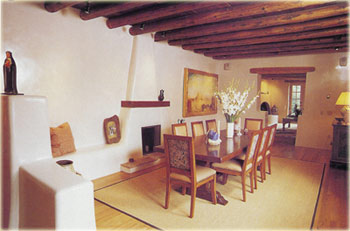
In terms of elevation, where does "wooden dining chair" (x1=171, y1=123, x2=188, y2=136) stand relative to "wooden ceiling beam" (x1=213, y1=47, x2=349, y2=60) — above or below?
below

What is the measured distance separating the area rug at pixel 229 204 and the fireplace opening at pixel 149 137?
0.89 m

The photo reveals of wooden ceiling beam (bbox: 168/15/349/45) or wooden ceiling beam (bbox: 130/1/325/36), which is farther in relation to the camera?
wooden ceiling beam (bbox: 168/15/349/45)

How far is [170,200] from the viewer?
303cm

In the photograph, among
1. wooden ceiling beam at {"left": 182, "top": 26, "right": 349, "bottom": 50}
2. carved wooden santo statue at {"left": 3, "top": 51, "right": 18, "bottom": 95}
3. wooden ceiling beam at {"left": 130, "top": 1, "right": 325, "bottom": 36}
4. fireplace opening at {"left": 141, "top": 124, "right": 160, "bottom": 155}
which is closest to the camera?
carved wooden santo statue at {"left": 3, "top": 51, "right": 18, "bottom": 95}

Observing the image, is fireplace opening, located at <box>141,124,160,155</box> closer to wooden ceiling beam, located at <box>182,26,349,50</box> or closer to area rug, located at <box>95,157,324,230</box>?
area rug, located at <box>95,157,324,230</box>

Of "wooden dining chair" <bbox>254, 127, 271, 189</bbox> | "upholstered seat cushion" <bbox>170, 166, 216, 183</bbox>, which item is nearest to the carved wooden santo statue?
"upholstered seat cushion" <bbox>170, 166, 216, 183</bbox>

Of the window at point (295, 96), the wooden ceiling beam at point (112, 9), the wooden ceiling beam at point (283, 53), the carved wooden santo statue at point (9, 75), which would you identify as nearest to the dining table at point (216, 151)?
the carved wooden santo statue at point (9, 75)

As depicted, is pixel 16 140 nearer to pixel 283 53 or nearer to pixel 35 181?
pixel 35 181

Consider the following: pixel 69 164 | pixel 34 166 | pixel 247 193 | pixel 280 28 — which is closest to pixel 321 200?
pixel 247 193

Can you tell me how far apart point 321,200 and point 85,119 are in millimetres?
3514

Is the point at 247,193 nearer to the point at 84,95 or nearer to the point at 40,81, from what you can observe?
the point at 84,95

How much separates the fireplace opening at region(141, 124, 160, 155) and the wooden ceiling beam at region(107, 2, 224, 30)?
1.89 m

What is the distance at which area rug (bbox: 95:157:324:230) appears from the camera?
251cm

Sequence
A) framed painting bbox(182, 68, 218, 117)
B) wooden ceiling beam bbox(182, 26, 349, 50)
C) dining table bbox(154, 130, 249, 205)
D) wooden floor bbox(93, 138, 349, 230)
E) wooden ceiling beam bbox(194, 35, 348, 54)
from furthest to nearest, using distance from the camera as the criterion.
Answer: framed painting bbox(182, 68, 218, 117) → wooden ceiling beam bbox(194, 35, 348, 54) → wooden ceiling beam bbox(182, 26, 349, 50) → dining table bbox(154, 130, 249, 205) → wooden floor bbox(93, 138, 349, 230)
